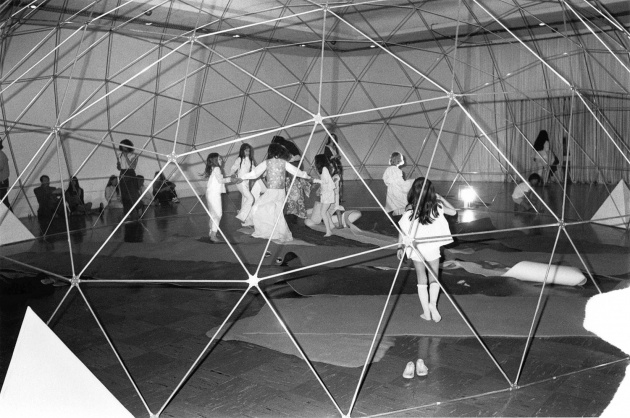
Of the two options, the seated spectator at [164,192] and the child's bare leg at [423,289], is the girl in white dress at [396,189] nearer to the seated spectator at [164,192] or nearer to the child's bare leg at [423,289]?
the child's bare leg at [423,289]

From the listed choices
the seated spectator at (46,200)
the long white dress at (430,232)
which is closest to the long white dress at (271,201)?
the long white dress at (430,232)

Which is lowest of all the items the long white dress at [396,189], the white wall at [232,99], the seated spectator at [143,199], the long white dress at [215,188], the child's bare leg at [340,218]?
the child's bare leg at [340,218]

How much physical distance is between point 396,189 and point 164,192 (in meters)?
7.67

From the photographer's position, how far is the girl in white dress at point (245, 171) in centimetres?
1309

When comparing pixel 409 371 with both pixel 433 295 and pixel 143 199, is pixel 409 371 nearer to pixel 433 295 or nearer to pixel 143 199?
pixel 433 295

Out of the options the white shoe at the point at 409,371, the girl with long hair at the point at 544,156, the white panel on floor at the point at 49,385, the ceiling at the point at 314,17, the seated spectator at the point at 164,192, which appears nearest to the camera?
the white panel on floor at the point at 49,385

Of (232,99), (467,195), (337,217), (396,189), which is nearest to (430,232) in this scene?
(396,189)

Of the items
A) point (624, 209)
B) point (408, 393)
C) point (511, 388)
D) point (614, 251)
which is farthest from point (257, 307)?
point (624, 209)

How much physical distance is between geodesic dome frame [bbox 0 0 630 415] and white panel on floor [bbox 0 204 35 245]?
190cm

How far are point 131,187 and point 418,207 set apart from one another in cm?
1229

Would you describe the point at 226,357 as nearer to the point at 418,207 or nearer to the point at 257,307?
the point at 257,307

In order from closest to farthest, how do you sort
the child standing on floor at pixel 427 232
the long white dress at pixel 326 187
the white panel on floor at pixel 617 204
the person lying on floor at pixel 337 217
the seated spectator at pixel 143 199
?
the child standing on floor at pixel 427 232, the long white dress at pixel 326 187, the person lying on floor at pixel 337 217, the white panel on floor at pixel 617 204, the seated spectator at pixel 143 199

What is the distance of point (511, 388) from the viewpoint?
18.8 ft

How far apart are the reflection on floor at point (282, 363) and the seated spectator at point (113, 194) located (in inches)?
297
